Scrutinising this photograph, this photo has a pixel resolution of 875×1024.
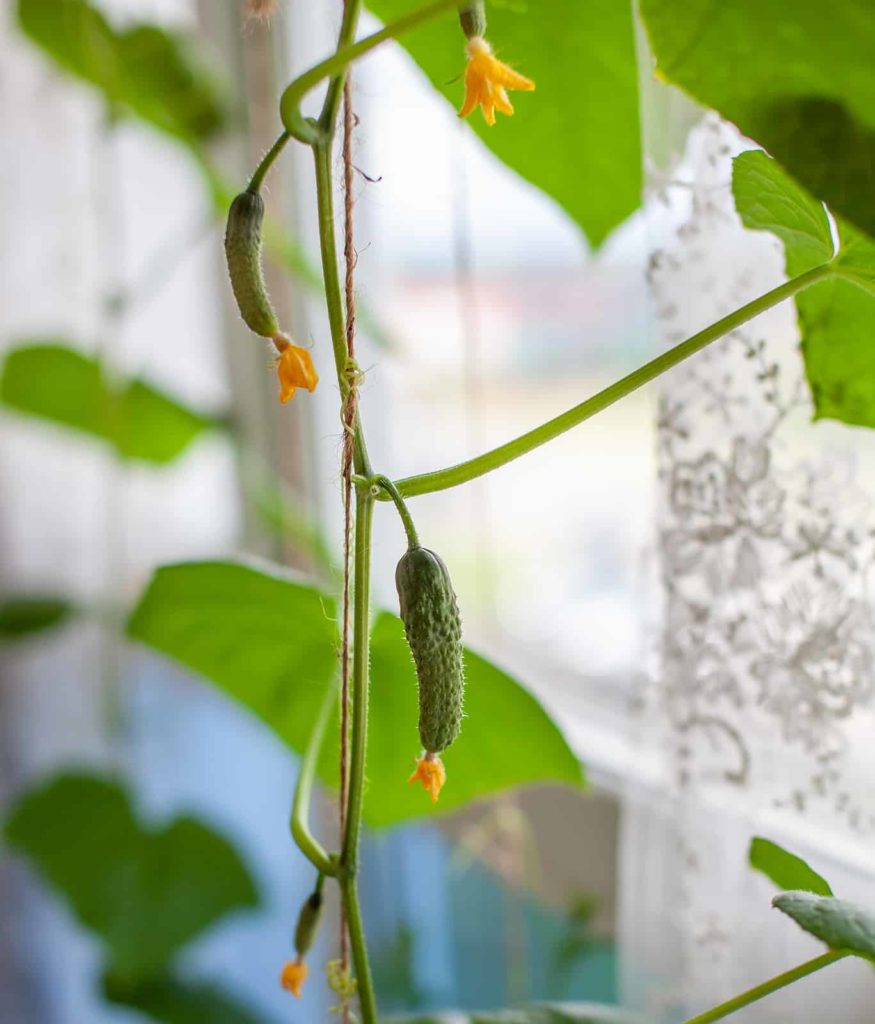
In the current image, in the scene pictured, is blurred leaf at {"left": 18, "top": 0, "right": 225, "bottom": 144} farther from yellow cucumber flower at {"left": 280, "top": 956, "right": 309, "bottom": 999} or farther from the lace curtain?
yellow cucumber flower at {"left": 280, "top": 956, "right": 309, "bottom": 999}

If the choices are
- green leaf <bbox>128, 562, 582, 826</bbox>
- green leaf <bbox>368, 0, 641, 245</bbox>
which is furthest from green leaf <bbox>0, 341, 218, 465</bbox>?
green leaf <bbox>368, 0, 641, 245</bbox>

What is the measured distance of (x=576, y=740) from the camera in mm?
1041

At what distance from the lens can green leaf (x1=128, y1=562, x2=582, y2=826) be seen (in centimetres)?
56

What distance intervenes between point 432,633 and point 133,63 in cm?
91

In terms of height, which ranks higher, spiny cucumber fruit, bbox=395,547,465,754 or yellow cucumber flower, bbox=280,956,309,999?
spiny cucumber fruit, bbox=395,547,465,754

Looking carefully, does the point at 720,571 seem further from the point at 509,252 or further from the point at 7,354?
the point at 7,354

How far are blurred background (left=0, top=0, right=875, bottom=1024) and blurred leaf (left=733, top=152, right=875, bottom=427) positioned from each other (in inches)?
7.7

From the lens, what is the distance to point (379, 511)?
1158 mm

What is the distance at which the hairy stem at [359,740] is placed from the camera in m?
0.38

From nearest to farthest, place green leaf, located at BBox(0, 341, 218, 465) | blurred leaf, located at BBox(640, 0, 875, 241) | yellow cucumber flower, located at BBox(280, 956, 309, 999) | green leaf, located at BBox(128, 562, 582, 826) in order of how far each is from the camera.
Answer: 1. blurred leaf, located at BBox(640, 0, 875, 241)
2. yellow cucumber flower, located at BBox(280, 956, 309, 999)
3. green leaf, located at BBox(128, 562, 582, 826)
4. green leaf, located at BBox(0, 341, 218, 465)

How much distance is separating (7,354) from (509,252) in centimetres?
56

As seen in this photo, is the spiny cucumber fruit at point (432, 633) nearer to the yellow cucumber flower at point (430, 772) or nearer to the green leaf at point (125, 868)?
the yellow cucumber flower at point (430, 772)

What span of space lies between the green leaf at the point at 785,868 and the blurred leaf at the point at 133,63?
2.91 ft

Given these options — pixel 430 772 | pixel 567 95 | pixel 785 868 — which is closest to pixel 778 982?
pixel 785 868
